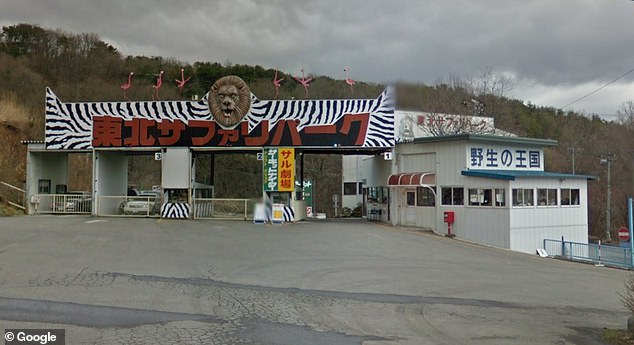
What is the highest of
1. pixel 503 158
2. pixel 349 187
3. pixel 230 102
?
pixel 230 102

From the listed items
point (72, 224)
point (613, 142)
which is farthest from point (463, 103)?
point (72, 224)

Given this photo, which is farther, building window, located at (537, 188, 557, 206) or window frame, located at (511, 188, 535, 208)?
building window, located at (537, 188, 557, 206)

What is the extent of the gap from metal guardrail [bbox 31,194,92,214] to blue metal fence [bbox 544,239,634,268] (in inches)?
953

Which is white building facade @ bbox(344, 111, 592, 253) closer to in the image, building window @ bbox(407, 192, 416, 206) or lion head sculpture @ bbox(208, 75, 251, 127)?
building window @ bbox(407, 192, 416, 206)

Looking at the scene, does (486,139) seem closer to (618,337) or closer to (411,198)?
(411,198)

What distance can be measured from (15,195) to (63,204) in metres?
3.06

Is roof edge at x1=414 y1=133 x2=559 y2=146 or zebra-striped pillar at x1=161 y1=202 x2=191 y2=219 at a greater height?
roof edge at x1=414 y1=133 x2=559 y2=146

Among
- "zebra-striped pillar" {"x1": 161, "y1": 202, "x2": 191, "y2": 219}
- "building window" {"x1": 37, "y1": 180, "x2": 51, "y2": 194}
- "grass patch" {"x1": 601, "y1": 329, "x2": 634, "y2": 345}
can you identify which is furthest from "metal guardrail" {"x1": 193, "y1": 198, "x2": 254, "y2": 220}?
"grass patch" {"x1": 601, "y1": 329, "x2": 634, "y2": 345}

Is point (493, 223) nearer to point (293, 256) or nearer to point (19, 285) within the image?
point (293, 256)

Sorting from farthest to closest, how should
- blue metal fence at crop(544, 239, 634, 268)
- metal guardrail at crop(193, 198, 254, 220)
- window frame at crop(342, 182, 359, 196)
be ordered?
window frame at crop(342, 182, 359, 196) → metal guardrail at crop(193, 198, 254, 220) → blue metal fence at crop(544, 239, 634, 268)

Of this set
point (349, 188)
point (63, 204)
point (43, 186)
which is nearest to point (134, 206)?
point (63, 204)

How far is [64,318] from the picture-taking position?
303 inches

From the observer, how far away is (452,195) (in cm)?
2575

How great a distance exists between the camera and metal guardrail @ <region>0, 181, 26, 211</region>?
95.7 feet
